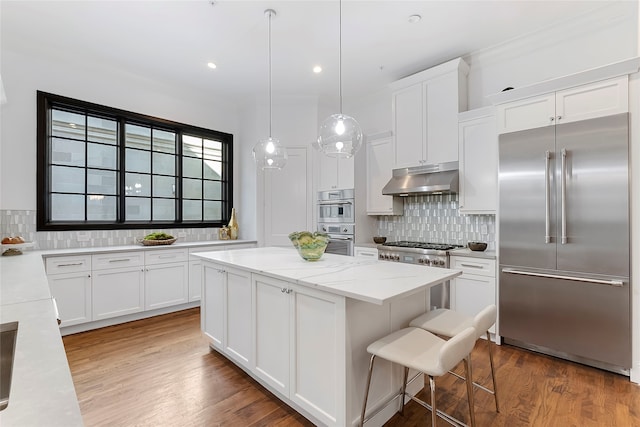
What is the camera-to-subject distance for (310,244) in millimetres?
2365

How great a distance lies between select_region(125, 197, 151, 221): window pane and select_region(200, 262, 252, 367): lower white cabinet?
2.05 meters

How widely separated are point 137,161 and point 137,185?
13.3 inches

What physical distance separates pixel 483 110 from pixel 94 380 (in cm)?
427

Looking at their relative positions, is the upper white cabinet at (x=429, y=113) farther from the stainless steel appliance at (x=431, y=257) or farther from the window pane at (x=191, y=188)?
the window pane at (x=191, y=188)

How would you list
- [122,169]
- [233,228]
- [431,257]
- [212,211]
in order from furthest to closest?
[212,211] → [233,228] → [122,169] → [431,257]

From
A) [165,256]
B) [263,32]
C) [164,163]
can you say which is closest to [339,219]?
[165,256]

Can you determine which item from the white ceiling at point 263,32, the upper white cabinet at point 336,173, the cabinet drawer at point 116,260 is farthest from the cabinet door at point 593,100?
the cabinet drawer at point 116,260

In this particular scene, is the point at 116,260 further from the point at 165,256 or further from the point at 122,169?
the point at 122,169

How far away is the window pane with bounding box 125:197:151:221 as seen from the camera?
4.17 meters

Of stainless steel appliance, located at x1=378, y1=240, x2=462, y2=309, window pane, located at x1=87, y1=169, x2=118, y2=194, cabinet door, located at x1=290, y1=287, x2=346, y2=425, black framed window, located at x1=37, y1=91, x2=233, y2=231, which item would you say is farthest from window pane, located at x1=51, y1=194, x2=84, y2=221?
stainless steel appliance, located at x1=378, y1=240, x2=462, y2=309

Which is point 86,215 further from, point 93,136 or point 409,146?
point 409,146

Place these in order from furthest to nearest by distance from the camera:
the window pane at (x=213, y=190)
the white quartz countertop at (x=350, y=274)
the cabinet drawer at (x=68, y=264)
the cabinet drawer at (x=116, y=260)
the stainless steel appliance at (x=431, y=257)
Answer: the window pane at (x=213, y=190)
the cabinet drawer at (x=116, y=260)
the stainless steel appliance at (x=431, y=257)
the cabinet drawer at (x=68, y=264)
the white quartz countertop at (x=350, y=274)

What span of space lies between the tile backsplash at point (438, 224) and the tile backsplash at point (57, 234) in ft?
11.0

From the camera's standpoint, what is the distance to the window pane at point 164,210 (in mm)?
4438
